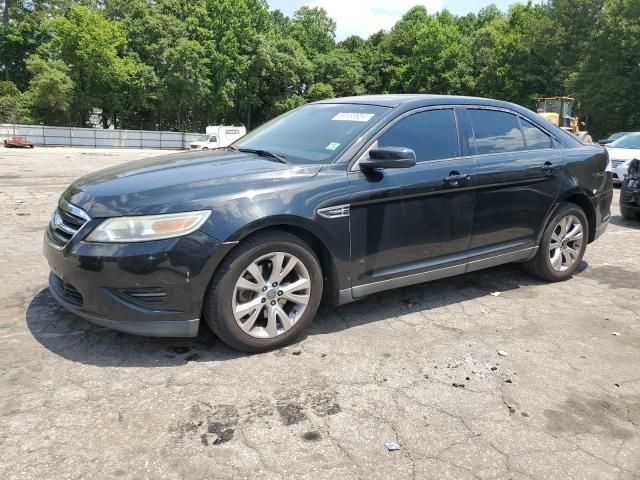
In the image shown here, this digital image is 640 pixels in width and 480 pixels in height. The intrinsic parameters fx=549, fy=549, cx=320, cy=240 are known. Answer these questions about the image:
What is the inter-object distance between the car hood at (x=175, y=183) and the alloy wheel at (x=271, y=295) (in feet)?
1.59

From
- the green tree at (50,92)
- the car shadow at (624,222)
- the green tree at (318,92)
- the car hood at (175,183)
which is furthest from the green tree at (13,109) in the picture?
the car hood at (175,183)

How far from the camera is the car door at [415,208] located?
3.77m

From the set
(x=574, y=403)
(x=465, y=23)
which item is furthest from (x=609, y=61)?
(x=574, y=403)

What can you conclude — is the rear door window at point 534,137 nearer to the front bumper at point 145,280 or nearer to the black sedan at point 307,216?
the black sedan at point 307,216

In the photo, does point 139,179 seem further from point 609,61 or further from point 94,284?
point 609,61

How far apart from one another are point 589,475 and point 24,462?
98.0 inches

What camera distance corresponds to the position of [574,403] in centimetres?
307

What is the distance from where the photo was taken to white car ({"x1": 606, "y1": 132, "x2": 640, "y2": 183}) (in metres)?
13.1

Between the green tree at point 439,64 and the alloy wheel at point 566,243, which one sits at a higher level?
the green tree at point 439,64

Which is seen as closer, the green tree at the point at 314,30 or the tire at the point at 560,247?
the tire at the point at 560,247

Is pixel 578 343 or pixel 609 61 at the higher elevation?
pixel 609 61

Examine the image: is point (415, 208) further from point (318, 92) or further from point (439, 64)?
point (439, 64)

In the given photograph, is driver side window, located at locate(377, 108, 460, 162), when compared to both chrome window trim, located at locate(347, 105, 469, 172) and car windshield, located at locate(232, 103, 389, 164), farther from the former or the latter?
car windshield, located at locate(232, 103, 389, 164)

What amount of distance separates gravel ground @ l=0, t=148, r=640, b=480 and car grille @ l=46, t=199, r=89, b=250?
65 cm
